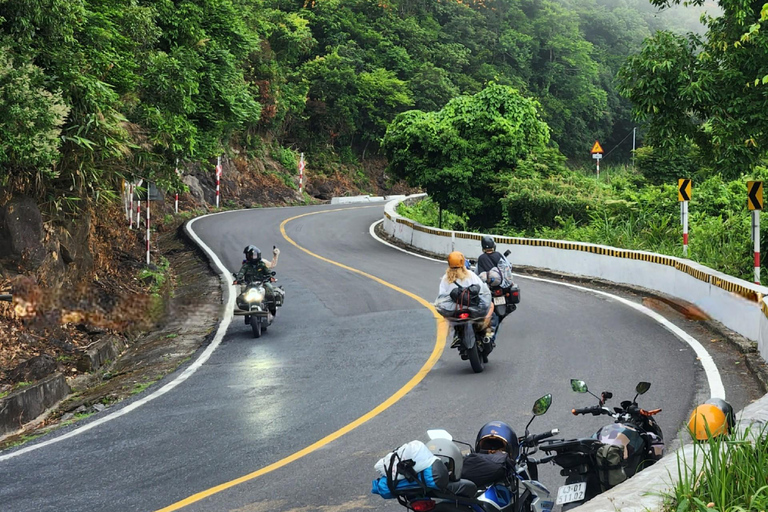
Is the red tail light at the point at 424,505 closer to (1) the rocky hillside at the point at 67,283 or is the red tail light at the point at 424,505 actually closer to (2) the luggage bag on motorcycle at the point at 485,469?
(2) the luggage bag on motorcycle at the point at 485,469

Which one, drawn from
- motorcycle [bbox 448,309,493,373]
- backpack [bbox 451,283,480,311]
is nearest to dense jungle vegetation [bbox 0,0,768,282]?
backpack [bbox 451,283,480,311]

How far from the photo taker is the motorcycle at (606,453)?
5219 mm

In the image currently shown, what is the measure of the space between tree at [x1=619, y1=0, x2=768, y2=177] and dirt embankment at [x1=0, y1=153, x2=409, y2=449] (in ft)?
27.6

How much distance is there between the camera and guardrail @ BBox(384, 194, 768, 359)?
1254cm

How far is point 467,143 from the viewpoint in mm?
30031

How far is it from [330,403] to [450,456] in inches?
218

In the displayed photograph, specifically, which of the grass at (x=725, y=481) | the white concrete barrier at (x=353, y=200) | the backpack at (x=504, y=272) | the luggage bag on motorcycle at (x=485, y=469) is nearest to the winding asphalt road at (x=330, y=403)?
the backpack at (x=504, y=272)

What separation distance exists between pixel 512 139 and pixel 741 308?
1789 cm

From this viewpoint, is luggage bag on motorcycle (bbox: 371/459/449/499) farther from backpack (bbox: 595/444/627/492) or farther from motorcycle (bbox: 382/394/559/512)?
backpack (bbox: 595/444/627/492)

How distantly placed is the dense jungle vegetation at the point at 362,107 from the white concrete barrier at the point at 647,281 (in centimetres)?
176

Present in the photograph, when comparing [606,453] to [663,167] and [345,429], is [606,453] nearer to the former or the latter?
[345,429]

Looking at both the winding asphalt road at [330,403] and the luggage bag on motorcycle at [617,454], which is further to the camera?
the winding asphalt road at [330,403]

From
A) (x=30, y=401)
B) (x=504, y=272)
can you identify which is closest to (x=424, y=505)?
(x=30, y=401)

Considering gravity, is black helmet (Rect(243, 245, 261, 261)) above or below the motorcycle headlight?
above
